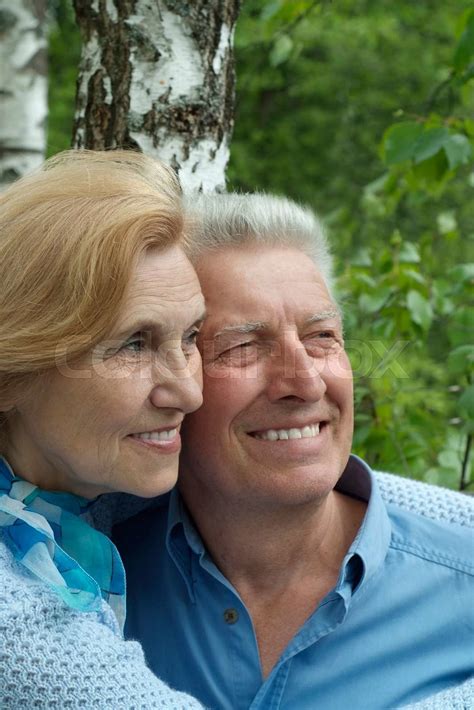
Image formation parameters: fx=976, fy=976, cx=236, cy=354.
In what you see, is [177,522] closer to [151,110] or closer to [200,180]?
[200,180]

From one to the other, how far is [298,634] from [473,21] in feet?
5.89

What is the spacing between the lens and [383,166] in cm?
533

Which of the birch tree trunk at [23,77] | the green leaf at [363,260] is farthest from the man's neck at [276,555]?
the birch tree trunk at [23,77]

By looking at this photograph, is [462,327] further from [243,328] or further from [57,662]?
[57,662]

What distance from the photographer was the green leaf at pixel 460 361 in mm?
3010

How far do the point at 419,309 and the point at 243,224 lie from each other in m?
1.22

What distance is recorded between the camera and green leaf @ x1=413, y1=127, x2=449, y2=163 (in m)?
3.03

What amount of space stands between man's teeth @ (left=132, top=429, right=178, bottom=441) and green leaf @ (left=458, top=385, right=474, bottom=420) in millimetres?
1180

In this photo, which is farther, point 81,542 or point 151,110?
point 151,110

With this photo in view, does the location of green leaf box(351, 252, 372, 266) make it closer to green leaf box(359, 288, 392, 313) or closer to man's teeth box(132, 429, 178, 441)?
green leaf box(359, 288, 392, 313)

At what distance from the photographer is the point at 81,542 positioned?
1.99 meters

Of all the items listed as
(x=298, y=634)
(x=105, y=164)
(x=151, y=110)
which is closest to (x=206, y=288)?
(x=105, y=164)

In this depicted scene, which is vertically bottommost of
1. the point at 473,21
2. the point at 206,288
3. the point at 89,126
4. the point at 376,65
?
the point at 376,65

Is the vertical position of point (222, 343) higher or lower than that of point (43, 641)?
higher
